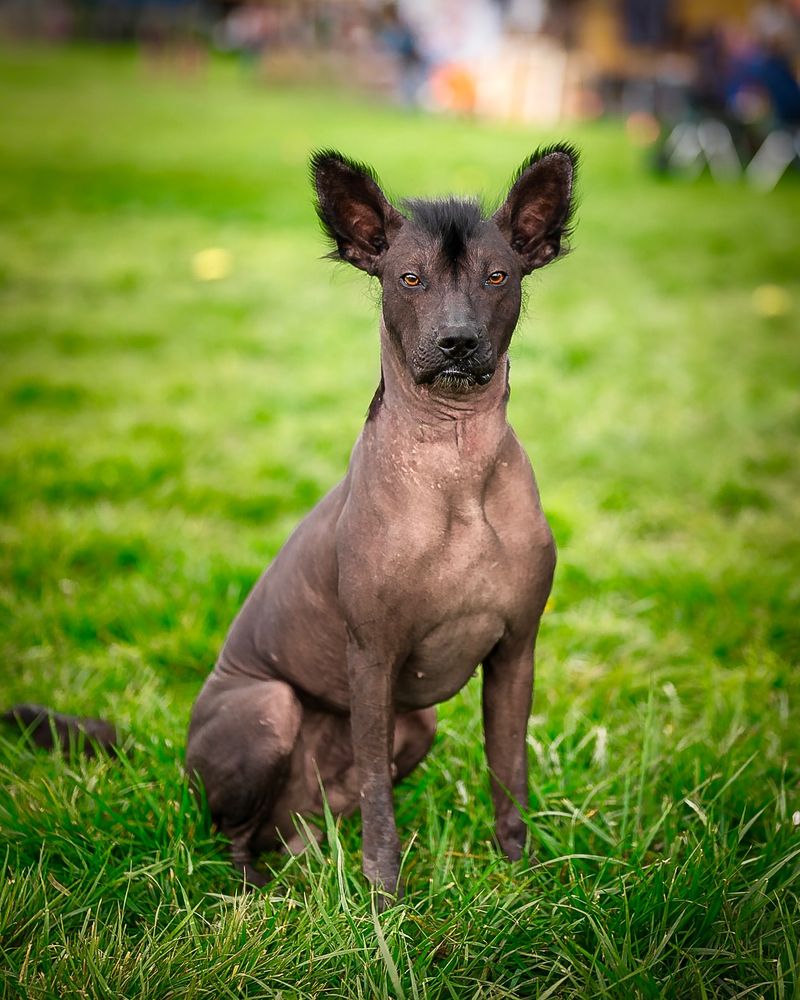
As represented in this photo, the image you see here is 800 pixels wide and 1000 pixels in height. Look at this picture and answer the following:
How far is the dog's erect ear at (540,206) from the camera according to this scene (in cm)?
221

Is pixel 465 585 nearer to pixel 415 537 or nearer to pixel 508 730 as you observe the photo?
pixel 415 537

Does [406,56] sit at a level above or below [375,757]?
above

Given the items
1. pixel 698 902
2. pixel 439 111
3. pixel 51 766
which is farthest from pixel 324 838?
pixel 439 111

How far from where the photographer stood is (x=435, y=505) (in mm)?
2203

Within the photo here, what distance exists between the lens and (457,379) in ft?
6.90

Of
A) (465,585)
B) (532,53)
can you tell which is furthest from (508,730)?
(532,53)

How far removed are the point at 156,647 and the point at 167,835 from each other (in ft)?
3.44

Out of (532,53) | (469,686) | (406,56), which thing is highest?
(532,53)

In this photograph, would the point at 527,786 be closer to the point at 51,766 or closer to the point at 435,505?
the point at 435,505

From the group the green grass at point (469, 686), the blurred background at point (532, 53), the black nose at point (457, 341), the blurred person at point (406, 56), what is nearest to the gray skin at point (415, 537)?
the black nose at point (457, 341)

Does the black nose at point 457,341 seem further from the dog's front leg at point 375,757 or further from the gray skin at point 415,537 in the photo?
the dog's front leg at point 375,757

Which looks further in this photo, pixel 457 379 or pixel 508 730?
pixel 508 730

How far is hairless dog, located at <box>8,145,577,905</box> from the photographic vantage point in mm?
2131

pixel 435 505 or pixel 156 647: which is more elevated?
pixel 435 505
